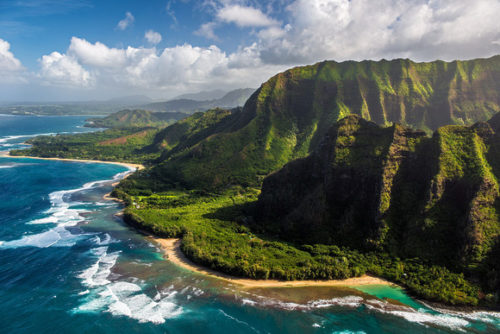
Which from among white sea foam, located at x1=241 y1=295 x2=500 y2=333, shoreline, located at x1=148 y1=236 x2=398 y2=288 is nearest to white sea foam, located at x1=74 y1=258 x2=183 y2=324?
shoreline, located at x1=148 y1=236 x2=398 y2=288

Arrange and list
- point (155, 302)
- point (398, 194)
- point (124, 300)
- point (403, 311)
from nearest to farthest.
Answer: point (403, 311) → point (155, 302) → point (124, 300) → point (398, 194)

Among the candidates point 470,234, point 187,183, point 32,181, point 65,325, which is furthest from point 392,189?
point 32,181

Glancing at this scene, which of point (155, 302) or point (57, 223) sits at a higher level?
point (155, 302)

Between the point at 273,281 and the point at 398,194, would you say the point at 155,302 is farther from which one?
the point at 398,194

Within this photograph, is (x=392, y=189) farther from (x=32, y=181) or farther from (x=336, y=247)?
(x=32, y=181)

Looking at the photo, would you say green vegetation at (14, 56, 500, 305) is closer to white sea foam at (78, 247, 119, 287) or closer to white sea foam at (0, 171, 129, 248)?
white sea foam at (78, 247, 119, 287)

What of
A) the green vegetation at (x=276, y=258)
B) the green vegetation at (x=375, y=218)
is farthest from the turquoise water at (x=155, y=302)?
the green vegetation at (x=375, y=218)

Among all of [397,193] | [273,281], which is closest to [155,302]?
[273,281]

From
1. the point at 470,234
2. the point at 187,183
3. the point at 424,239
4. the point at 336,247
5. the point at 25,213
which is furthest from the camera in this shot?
the point at 187,183
